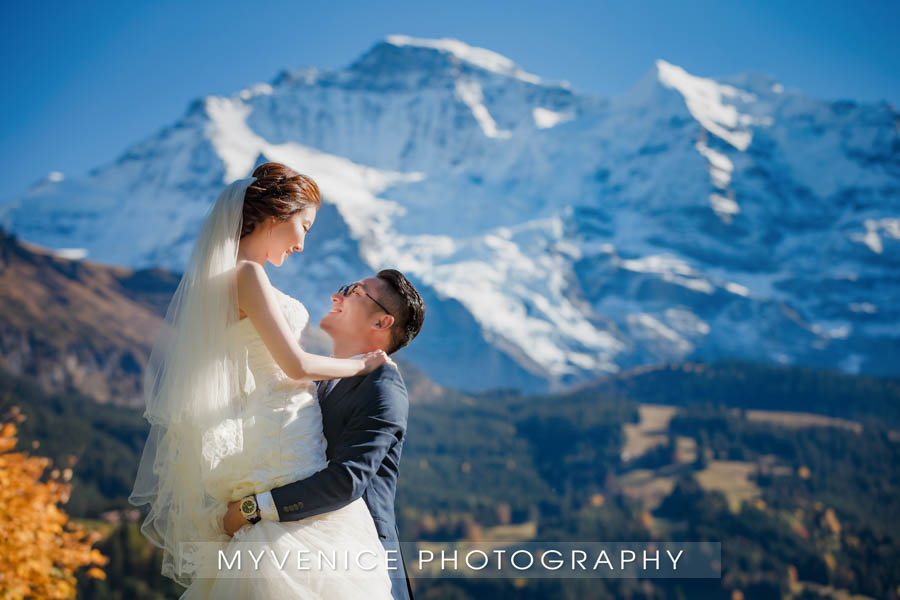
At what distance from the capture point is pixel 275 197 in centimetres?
429

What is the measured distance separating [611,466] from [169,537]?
15642cm

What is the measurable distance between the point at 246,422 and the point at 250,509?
446 mm

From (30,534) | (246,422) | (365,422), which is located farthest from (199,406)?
(30,534)

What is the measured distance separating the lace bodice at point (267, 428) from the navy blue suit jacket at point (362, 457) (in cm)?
10

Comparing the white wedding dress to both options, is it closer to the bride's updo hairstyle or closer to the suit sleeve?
the suit sleeve

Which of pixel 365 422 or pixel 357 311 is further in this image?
pixel 357 311

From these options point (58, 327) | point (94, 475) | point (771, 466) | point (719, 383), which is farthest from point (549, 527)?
point (58, 327)

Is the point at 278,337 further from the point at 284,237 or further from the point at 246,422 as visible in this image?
the point at 284,237

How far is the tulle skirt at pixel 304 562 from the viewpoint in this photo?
12.9ft

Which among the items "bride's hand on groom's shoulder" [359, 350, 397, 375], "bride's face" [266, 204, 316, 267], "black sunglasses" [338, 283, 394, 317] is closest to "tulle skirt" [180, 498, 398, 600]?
"bride's hand on groom's shoulder" [359, 350, 397, 375]

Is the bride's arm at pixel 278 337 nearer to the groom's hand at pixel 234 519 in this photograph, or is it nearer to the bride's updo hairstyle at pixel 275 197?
the bride's updo hairstyle at pixel 275 197

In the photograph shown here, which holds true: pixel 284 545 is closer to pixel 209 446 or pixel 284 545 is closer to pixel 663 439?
pixel 209 446

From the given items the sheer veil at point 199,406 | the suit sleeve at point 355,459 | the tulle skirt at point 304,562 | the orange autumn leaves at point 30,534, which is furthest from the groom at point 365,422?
the orange autumn leaves at point 30,534

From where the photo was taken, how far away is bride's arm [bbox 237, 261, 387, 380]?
157 inches
